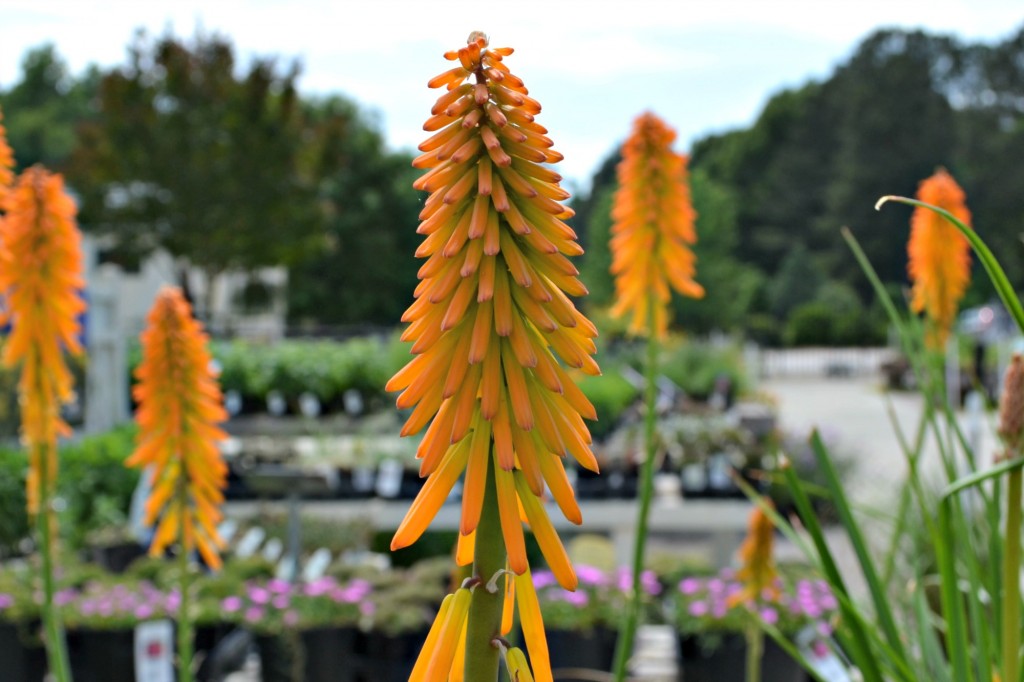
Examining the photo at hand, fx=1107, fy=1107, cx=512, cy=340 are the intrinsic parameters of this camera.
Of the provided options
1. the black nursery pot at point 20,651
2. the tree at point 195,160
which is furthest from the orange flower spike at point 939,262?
the tree at point 195,160

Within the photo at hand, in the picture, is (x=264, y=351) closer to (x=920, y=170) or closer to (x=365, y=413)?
(x=365, y=413)

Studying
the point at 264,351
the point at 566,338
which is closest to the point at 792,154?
the point at 264,351

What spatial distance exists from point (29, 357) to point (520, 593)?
7.91 ft

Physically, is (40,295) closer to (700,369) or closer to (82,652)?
(82,652)

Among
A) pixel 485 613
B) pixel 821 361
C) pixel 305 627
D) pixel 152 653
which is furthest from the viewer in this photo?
Result: pixel 821 361

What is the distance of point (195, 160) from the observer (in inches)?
963

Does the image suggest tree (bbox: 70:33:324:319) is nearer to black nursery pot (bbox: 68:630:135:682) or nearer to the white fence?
the white fence

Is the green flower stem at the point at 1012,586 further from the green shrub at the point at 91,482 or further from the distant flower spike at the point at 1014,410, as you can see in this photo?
the green shrub at the point at 91,482

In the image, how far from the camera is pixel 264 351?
Answer: 15.3 m

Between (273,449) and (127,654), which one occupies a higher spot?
(273,449)

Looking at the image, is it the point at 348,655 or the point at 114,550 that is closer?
the point at 348,655

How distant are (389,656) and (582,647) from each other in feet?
3.21

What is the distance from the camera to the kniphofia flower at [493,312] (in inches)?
43.6

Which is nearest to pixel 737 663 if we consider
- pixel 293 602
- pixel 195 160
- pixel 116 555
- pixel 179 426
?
pixel 293 602
